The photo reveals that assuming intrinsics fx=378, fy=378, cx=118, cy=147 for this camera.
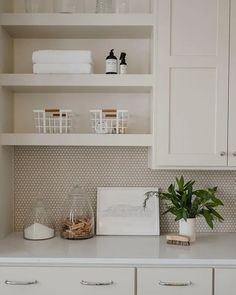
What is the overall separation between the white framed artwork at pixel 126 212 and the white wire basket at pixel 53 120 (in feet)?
1.60

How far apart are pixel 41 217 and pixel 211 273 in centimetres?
107

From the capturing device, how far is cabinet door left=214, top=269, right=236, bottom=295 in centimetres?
191

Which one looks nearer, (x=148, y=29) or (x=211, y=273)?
(x=211, y=273)

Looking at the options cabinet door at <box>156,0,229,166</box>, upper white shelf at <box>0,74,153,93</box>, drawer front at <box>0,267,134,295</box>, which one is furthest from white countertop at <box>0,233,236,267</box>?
upper white shelf at <box>0,74,153,93</box>

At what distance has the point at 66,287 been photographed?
193cm

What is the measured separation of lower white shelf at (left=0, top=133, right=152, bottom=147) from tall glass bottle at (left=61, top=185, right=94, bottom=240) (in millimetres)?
344

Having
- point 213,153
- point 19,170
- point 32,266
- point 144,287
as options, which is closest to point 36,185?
point 19,170

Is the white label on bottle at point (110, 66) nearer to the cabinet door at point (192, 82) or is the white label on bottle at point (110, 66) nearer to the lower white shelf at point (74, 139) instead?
the cabinet door at point (192, 82)

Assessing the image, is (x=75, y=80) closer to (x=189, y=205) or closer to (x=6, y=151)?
(x=6, y=151)

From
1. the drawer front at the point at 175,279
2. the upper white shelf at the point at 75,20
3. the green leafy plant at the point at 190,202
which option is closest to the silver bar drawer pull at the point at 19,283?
the drawer front at the point at 175,279

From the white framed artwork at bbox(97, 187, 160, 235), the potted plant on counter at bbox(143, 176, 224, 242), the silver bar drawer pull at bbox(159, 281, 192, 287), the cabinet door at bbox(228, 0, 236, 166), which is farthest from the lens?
the white framed artwork at bbox(97, 187, 160, 235)

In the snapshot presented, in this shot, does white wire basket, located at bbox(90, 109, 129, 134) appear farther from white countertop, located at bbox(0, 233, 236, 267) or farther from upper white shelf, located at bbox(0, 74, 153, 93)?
white countertop, located at bbox(0, 233, 236, 267)

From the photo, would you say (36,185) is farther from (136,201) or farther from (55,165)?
(136,201)

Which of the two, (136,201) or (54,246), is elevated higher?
(136,201)
